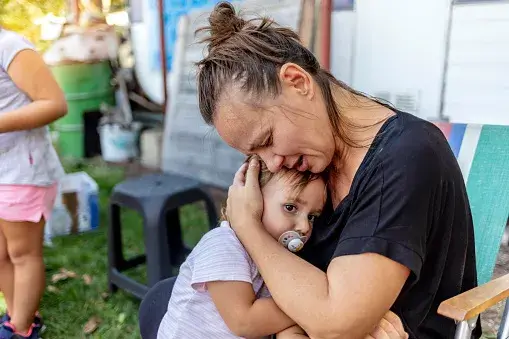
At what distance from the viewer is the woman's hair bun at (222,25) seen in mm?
1372

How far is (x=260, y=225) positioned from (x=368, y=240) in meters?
0.35

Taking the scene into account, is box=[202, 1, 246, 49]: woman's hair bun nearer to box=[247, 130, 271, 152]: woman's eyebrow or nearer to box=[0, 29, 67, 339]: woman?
box=[247, 130, 271, 152]: woman's eyebrow

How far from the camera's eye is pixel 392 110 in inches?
53.8

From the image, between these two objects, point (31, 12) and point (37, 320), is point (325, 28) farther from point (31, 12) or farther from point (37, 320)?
point (31, 12)

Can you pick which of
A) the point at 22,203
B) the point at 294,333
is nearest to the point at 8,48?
the point at 22,203

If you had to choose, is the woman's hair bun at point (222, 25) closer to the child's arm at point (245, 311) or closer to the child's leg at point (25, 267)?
the child's arm at point (245, 311)

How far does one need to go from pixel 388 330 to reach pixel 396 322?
0.04m

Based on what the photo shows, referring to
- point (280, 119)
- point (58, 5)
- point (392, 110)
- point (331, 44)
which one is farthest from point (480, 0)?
point (58, 5)

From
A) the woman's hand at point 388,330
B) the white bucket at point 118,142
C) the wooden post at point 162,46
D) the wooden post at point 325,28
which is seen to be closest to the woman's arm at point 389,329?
the woman's hand at point 388,330

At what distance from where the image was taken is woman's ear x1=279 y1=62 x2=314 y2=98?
1253mm

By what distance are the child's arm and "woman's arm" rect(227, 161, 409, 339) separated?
105 mm

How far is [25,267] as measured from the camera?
8.22 ft

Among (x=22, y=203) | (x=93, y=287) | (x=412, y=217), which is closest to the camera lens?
(x=412, y=217)

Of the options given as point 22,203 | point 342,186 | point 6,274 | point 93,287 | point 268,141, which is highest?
point 268,141
